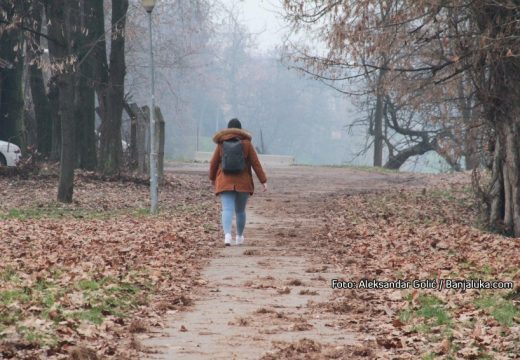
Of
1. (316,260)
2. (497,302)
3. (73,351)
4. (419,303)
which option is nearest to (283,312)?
(419,303)

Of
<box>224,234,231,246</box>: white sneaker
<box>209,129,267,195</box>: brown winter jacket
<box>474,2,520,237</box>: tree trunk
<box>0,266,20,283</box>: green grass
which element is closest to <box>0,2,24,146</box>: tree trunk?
<box>474,2,520,237</box>: tree trunk

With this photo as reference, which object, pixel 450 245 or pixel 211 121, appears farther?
pixel 211 121

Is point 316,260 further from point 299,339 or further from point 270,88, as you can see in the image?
point 270,88

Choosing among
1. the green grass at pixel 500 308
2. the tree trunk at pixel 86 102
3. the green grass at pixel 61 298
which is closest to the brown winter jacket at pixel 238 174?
the green grass at pixel 61 298

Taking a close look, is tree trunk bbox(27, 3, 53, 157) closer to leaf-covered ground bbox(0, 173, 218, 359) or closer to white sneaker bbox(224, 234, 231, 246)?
leaf-covered ground bbox(0, 173, 218, 359)

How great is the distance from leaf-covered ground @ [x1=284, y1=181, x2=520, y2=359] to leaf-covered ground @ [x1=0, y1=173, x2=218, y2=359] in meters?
1.59

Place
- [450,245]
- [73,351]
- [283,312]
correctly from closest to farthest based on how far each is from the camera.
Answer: [73,351], [283,312], [450,245]

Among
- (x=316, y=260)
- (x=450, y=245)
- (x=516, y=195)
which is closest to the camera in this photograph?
(x=316, y=260)

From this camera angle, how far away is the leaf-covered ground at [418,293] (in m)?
7.94

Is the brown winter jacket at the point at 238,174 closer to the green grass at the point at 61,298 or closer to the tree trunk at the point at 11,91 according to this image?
the green grass at the point at 61,298

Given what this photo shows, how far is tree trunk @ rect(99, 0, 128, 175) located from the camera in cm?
3103

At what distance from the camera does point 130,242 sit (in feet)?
52.1

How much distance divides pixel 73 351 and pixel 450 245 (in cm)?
902

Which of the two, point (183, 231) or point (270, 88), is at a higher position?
point (270, 88)
